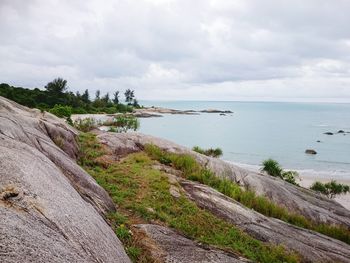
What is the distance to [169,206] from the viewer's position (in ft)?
38.1

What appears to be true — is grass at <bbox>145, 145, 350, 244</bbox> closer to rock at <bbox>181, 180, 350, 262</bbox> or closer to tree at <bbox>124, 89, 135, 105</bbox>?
rock at <bbox>181, 180, 350, 262</bbox>

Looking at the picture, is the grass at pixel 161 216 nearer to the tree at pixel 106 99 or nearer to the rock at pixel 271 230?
the rock at pixel 271 230

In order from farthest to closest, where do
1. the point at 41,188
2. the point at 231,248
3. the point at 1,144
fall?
the point at 231,248, the point at 1,144, the point at 41,188

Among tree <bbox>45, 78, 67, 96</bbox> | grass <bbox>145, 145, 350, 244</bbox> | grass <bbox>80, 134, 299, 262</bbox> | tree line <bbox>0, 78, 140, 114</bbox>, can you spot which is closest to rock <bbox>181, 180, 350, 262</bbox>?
grass <bbox>80, 134, 299, 262</bbox>

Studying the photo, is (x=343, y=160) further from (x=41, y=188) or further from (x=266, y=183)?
(x=41, y=188)

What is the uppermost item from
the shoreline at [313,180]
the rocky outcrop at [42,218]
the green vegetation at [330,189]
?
the rocky outcrop at [42,218]

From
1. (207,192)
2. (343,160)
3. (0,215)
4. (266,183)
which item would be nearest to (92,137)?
(207,192)

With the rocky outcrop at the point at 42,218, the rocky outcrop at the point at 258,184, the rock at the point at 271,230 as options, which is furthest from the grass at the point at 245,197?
the rocky outcrop at the point at 42,218

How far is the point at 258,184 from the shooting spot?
19.5 m

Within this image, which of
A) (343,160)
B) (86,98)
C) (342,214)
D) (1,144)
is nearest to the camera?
(1,144)

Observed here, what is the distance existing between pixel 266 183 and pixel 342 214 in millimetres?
5500

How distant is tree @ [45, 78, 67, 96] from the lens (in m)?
104

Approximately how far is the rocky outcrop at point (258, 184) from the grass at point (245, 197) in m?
1.46

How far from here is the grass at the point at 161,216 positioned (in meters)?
9.71
